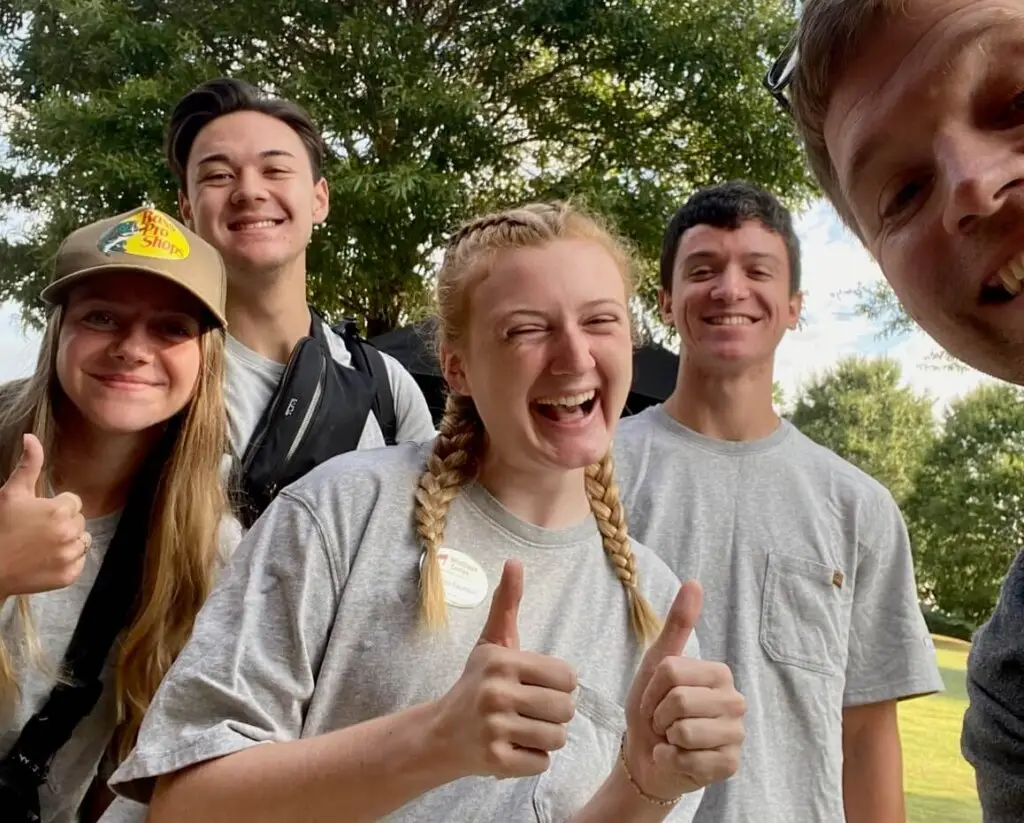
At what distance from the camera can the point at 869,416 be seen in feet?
40.1

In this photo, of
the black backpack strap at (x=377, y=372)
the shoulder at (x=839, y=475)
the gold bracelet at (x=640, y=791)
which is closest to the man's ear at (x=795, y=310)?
the shoulder at (x=839, y=475)

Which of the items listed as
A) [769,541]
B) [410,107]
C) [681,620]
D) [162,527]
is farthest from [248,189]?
[410,107]

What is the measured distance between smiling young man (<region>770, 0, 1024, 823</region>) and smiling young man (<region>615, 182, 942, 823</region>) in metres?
0.77

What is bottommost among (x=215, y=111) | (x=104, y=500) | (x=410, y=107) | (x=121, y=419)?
(x=104, y=500)

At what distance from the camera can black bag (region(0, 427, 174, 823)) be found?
4.37 feet

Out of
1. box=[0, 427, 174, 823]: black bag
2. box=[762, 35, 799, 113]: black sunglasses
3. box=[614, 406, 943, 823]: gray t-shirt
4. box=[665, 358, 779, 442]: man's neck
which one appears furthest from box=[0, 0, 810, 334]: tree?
box=[762, 35, 799, 113]: black sunglasses

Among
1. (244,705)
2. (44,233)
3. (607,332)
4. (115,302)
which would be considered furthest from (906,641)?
(44,233)

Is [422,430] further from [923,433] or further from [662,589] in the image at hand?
[923,433]

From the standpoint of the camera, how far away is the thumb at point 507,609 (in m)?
1.02

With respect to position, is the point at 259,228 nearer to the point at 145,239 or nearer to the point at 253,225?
the point at 253,225

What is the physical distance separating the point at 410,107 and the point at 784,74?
4705mm

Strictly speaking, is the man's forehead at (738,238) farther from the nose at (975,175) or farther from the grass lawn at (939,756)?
the grass lawn at (939,756)

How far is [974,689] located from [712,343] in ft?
3.56

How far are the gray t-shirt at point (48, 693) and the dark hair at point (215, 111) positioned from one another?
1091 millimetres
